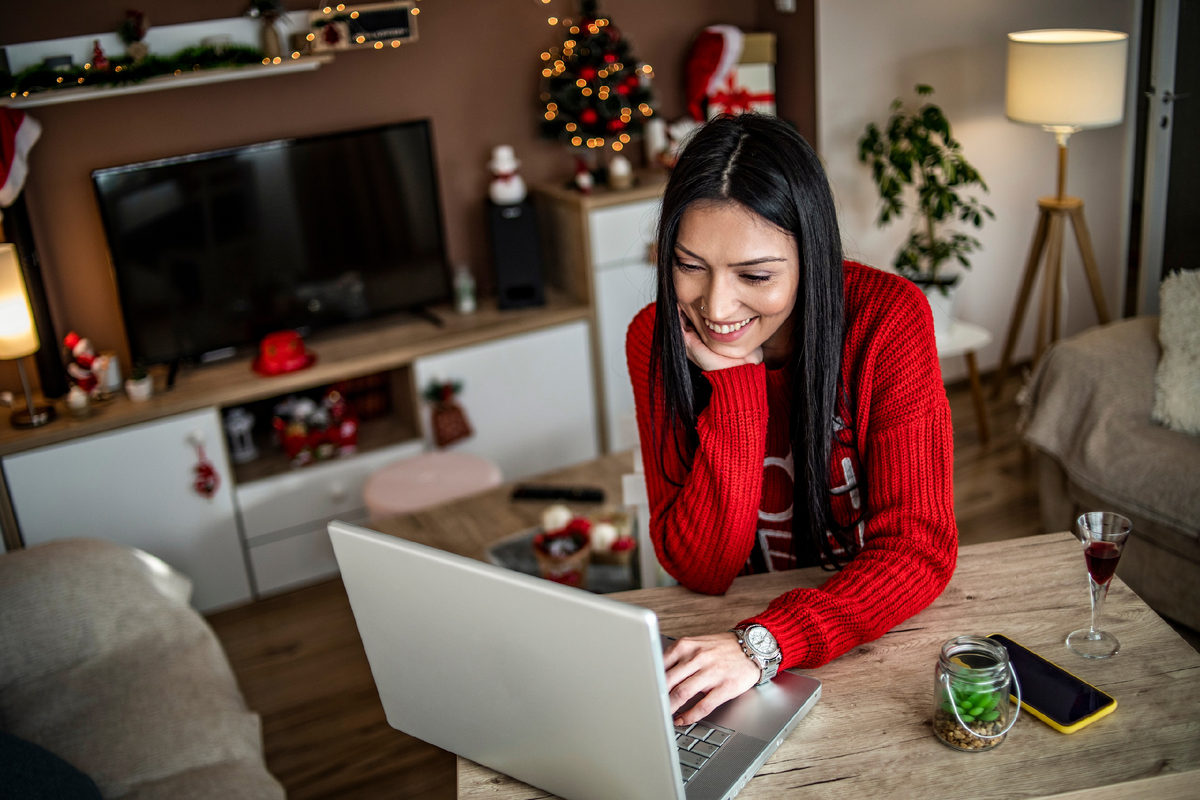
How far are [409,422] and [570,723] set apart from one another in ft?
7.79

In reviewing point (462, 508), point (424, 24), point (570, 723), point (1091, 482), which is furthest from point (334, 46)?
point (570, 723)

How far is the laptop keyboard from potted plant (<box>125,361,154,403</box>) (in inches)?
87.4

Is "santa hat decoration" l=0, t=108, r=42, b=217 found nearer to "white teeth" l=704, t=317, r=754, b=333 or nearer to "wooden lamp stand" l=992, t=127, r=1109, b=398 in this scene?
"white teeth" l=704, t=317, r=754, b=333

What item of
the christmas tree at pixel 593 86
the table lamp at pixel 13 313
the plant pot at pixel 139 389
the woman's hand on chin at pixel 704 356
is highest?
the christmas tree at pixel 593 86

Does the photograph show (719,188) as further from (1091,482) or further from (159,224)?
(159,224)

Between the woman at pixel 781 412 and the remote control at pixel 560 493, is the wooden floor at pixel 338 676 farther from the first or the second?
the woman at pixel 781 412

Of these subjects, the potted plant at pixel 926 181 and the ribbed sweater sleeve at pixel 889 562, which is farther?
the potted plant at pixel 926 181

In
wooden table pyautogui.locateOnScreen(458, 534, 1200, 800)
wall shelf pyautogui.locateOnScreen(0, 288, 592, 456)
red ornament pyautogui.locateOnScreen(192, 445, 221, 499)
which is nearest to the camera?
wooden table pyautogui.locateOnScreen(458, 534, 1200, 800)

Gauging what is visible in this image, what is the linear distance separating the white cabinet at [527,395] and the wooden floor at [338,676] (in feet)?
2.20

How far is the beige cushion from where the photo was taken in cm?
231

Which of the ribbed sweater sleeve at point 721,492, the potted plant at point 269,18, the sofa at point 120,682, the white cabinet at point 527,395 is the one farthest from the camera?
the white cabinet at point 527,395

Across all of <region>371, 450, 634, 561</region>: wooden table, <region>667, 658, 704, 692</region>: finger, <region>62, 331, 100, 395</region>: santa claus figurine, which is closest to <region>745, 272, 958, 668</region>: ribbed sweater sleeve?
<region>667, 658, 704, 692</region>: finger

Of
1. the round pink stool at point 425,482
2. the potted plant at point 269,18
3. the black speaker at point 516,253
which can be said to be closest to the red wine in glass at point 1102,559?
the round pink stool at point 425,482

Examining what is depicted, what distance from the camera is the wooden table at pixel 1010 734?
93 cm
